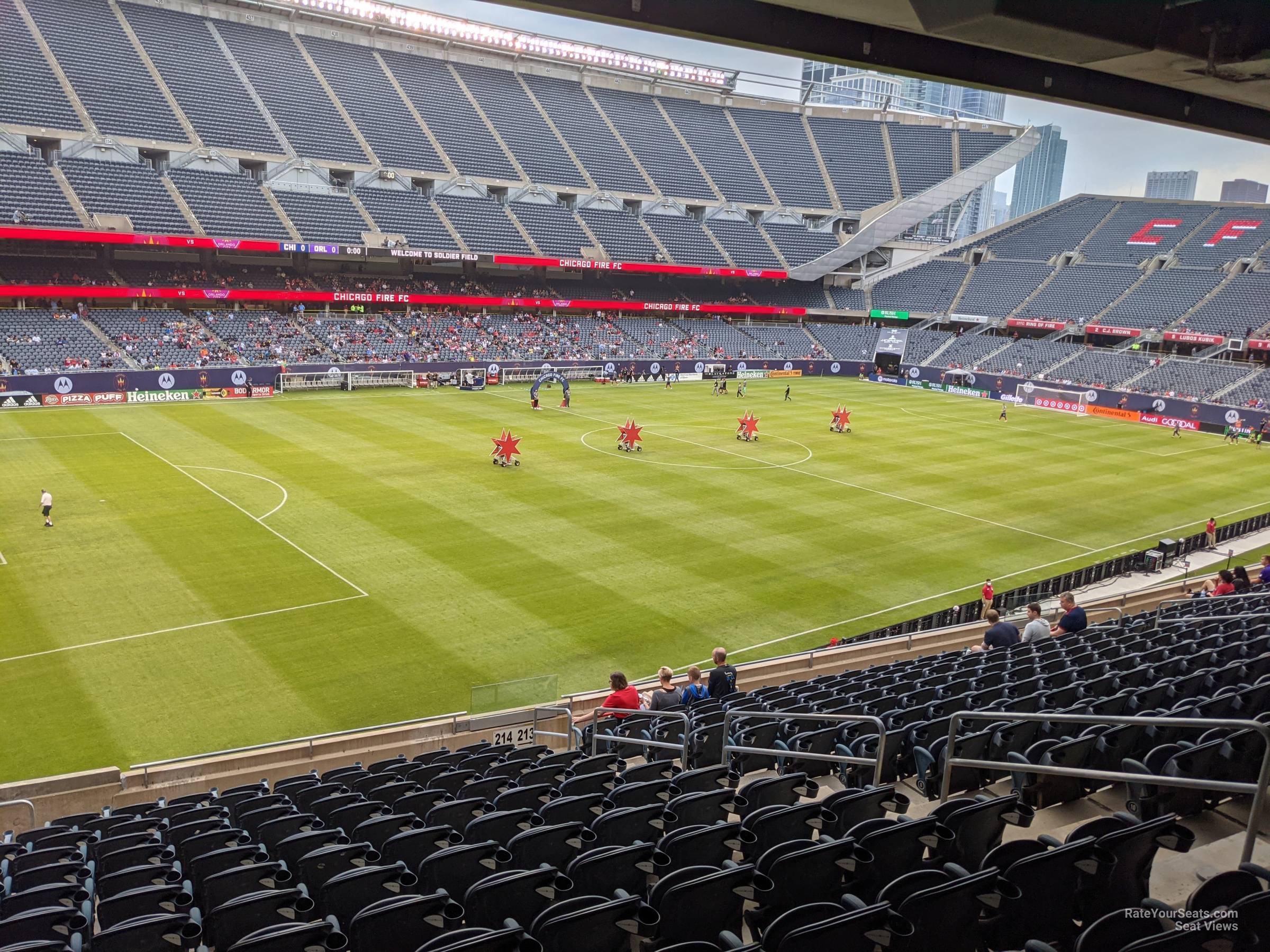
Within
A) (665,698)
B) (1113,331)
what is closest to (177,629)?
(665,698)

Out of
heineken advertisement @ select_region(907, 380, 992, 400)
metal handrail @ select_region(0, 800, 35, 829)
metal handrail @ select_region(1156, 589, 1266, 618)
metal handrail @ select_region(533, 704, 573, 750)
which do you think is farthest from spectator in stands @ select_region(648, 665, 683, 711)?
heineken advertisement @ select_region(907, 380, 992, 400)

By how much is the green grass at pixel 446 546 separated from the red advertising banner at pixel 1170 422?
9.31 metres

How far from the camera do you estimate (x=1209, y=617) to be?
55.6 feet

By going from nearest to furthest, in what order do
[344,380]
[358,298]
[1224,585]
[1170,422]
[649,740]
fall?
[649,740] → [1224,585] → [344,380] → [1170,422] → [358,298]

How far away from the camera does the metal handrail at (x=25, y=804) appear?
13.6m

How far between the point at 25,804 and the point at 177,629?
998 centimetres

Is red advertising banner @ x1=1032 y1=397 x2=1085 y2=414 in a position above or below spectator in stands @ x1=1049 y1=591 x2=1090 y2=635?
above

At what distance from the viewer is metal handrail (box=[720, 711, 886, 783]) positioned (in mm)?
9812

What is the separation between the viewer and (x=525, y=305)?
3265 inches

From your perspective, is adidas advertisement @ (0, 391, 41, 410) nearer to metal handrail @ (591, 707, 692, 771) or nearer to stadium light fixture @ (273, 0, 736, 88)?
stadium light fixture @ (273, 0, 736, 88)

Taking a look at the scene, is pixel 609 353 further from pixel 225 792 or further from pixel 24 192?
pixel 225 792

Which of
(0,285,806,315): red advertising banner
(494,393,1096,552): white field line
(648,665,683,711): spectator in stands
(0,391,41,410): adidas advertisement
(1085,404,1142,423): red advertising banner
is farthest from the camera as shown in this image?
(1085,404,1142,423): red advertising banner

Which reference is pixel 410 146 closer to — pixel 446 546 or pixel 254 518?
pixel 254 518

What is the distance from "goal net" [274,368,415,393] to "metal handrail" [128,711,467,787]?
156 ft
